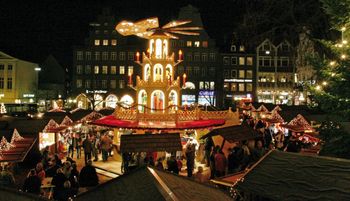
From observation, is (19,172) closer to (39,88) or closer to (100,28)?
(100,28)

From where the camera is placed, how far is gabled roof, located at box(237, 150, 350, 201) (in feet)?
16.0

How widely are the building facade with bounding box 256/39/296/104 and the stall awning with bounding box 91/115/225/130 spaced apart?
50585 mm

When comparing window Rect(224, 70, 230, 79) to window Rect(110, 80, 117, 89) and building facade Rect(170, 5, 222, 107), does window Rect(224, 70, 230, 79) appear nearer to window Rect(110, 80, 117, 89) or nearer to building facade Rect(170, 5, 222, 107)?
building facade Rect(170, 5, 222, 107)

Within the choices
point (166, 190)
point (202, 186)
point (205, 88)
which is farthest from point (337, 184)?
point (205, 88)

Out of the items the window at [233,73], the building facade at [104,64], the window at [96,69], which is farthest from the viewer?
the window at [233,73]

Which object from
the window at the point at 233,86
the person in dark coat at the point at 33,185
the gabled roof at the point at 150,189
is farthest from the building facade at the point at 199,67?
the gabled roof at the point at 150,189

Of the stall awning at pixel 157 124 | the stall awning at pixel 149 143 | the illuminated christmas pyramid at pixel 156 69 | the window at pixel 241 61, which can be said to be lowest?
the stall awning at pixel 149 143

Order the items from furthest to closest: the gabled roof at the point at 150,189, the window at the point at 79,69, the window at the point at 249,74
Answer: the window at the point at 249,74 → the window at the point at 79,69 → the gabled roof at the point at 150,189

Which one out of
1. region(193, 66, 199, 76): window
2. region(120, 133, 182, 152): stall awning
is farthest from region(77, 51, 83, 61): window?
region(120, 133, 182, 152): stall awning

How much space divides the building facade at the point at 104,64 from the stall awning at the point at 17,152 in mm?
54993

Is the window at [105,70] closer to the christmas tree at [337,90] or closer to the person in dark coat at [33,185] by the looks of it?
the person in dark coat at [33,185]

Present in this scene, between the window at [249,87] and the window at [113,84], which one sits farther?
the window at [249,87]

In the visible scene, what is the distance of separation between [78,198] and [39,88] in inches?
2952

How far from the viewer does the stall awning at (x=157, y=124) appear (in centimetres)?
2016
